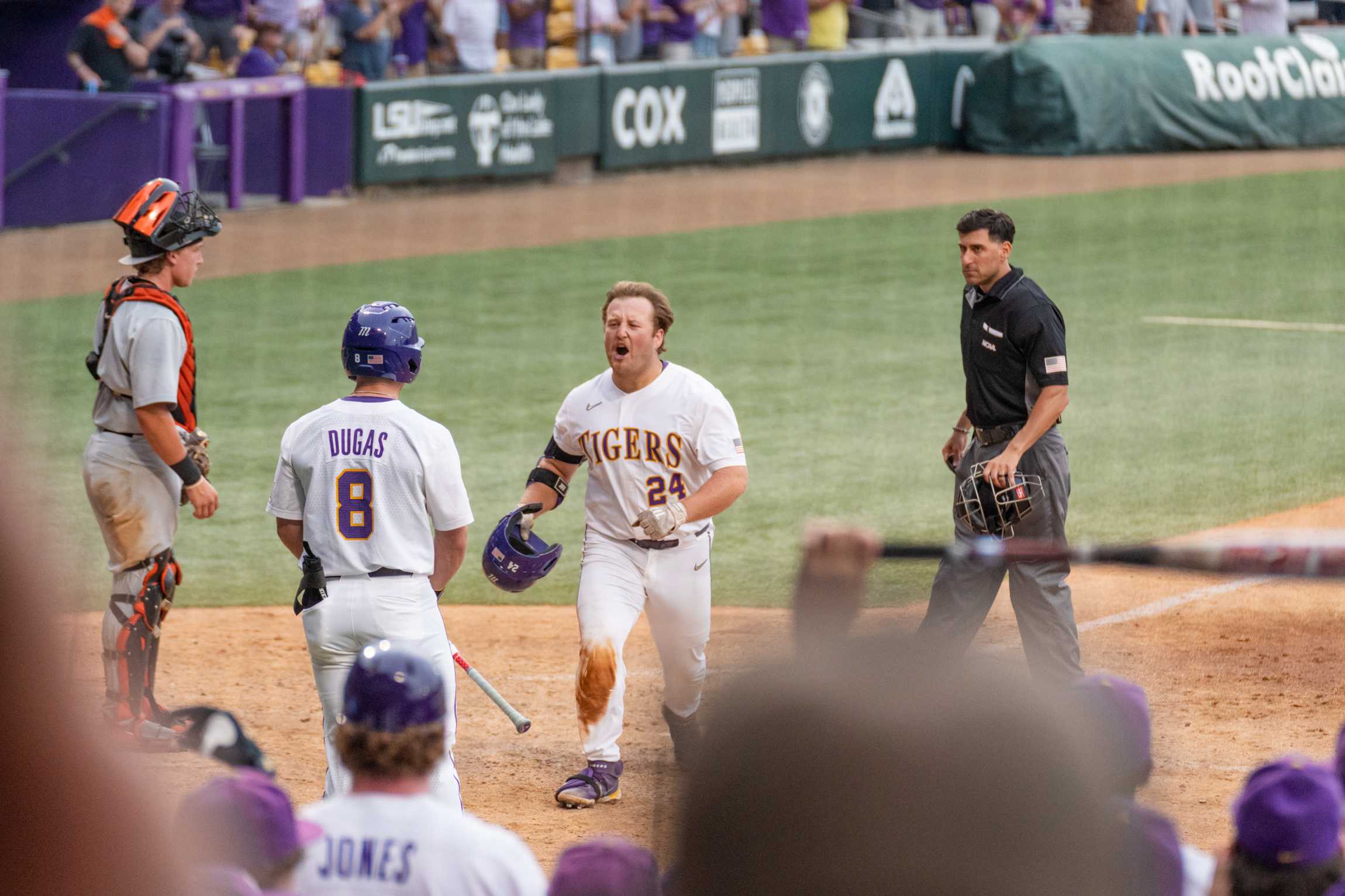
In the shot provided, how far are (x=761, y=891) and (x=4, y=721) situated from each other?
969 mm

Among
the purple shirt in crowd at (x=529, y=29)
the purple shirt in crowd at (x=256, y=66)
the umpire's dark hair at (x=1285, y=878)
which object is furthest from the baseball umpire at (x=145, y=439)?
the purple shirt in crowd at (x=529, y=29)

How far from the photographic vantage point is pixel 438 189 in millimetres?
22516

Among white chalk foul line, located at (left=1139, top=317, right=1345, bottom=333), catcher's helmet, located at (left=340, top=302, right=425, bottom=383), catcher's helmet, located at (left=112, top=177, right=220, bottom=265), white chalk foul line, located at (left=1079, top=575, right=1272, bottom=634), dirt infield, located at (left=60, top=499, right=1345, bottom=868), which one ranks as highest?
catcher's helmet, located at (left=112, top=177, right=220, bottom=265)

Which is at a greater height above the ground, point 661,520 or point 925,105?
point 925,105

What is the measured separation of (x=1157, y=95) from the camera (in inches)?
1049

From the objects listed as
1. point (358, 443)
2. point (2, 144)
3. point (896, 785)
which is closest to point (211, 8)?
point (2, 144)

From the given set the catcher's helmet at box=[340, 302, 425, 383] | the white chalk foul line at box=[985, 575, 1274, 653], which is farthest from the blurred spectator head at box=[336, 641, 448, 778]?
the white chalk foul line at box=[985, 575, 1274, 653]

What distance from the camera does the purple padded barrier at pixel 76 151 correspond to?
1825cm

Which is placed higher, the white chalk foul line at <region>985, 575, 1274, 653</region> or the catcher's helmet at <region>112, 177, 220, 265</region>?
the catcher's helmet at <region>112, 177, 220, 265</region>

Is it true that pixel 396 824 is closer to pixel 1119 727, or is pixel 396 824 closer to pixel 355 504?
pixel 1119 727

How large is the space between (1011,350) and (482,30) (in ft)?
53.3

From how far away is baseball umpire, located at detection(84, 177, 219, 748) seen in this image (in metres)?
6.48

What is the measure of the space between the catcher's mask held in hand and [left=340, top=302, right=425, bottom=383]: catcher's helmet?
2496 mm

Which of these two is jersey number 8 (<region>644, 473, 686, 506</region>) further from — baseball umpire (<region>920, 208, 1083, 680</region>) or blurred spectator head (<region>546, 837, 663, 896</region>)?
blurred spectator head (<region>546, 837, 663, 896</region>)
